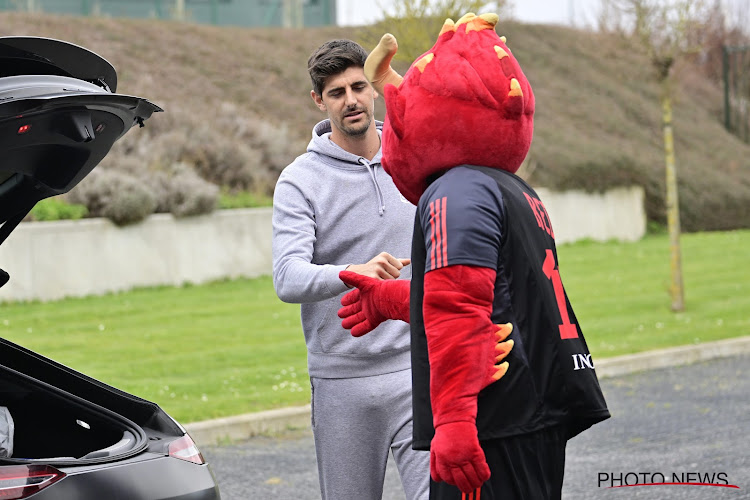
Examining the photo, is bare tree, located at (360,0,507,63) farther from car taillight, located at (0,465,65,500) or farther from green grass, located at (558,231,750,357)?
car taillight, located at (0,465,65,500)

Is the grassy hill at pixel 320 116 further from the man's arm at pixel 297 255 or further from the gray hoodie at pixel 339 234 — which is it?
the man's arm at pixel 297 255

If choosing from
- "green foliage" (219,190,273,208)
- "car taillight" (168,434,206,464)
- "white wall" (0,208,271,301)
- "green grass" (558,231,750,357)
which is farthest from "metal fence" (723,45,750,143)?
"car taillight" (168,434,206,464)

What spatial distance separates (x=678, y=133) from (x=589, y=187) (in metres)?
8.20

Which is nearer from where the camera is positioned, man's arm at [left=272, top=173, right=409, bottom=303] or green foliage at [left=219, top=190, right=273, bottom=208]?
man's arm at [left=272, top=173, right=409, bottom=303]

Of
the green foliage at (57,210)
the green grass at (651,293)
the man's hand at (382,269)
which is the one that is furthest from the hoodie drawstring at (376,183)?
the green foliage at (57,210)

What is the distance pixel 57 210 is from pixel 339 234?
11.6 metres

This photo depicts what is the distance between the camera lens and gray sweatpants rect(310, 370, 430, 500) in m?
3.70

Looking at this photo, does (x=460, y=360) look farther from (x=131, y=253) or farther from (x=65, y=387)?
(x=131, y=253)

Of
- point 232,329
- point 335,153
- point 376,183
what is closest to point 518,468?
point 376,183

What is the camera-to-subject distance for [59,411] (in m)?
3.67

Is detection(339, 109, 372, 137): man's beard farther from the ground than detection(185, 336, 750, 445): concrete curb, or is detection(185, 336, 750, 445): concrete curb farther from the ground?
detection(339, 109, 372, 137): man's beard

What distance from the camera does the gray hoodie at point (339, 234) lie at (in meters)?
3.72

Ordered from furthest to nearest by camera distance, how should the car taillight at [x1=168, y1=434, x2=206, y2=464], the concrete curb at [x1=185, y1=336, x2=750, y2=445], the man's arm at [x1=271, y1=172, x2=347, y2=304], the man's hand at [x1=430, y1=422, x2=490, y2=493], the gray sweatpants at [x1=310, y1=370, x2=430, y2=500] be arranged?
the concrete curb at [x1=185, y1=336, x2=750, y2=445], the gray sweatpants at [x1=310, y1=370, x2=430, y2=500], the man's arm at [x1=271, y1=172, x2=347, y2=304], the car taillight at [x1=168, y1=434, x2=206, y2=464], the man's hand at [x1=430, y1=422, x2=490, y2=493]

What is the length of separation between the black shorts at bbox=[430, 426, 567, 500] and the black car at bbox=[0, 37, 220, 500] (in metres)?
0.89
